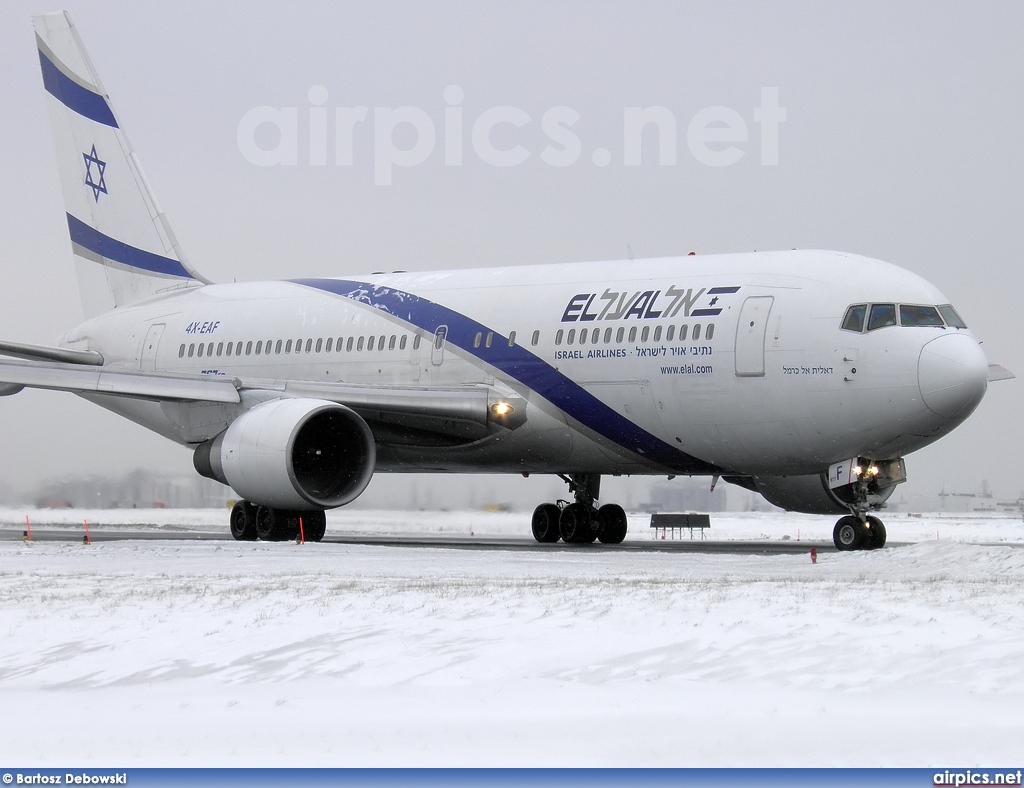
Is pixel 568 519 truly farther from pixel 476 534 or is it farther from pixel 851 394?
pixel 851 394

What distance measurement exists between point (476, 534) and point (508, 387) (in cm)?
686

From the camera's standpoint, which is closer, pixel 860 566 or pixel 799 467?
pixel 860 566

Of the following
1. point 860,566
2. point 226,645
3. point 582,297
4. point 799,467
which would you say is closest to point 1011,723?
point 226,645

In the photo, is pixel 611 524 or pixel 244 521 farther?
pixel 611 524

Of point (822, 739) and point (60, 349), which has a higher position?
point (60, 349)

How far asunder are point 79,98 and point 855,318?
1768 cm

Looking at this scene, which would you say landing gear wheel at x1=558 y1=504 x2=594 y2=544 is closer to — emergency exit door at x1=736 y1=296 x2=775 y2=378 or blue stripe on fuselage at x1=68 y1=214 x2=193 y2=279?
emergency exit door at x1=736 y1=296 x2=775 y2=378

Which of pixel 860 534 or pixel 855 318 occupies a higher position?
pixel 855 318

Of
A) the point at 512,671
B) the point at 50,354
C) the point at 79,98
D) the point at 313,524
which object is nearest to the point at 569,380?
the point at 313,524

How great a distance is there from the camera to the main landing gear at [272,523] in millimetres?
20766

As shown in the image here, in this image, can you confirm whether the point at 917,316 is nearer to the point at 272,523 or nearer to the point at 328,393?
the point at 328,393

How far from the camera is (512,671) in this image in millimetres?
7738

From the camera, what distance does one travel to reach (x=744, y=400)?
18500 mm

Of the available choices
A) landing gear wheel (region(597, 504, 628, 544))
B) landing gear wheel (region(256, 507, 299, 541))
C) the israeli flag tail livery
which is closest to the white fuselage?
landing gear wheel (region(256, 507, 299, 541))
